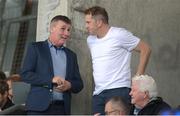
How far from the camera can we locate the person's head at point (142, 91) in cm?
607

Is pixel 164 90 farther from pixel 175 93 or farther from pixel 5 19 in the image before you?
pixel 5 19

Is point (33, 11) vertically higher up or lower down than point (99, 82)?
higher up

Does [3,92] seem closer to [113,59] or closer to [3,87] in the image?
[3,87]

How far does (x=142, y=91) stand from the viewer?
240 inches

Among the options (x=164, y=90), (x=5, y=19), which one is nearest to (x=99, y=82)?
(x=164, y=90)

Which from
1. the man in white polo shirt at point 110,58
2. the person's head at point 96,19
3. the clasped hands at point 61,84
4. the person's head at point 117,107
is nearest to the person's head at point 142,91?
the man in white polo shirt at point 110,58

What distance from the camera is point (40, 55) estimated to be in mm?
6438

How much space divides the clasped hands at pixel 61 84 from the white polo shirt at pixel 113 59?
342 millimetres

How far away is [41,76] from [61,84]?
229mm

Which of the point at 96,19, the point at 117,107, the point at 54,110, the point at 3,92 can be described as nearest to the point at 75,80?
the point at 54,110

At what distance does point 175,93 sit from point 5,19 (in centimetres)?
277

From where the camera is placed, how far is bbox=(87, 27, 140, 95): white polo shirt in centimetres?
645

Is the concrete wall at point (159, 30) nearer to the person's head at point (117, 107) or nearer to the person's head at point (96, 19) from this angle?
the person's head at point (96, 19)

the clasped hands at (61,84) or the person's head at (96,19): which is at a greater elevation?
the person's head at (96,19)
